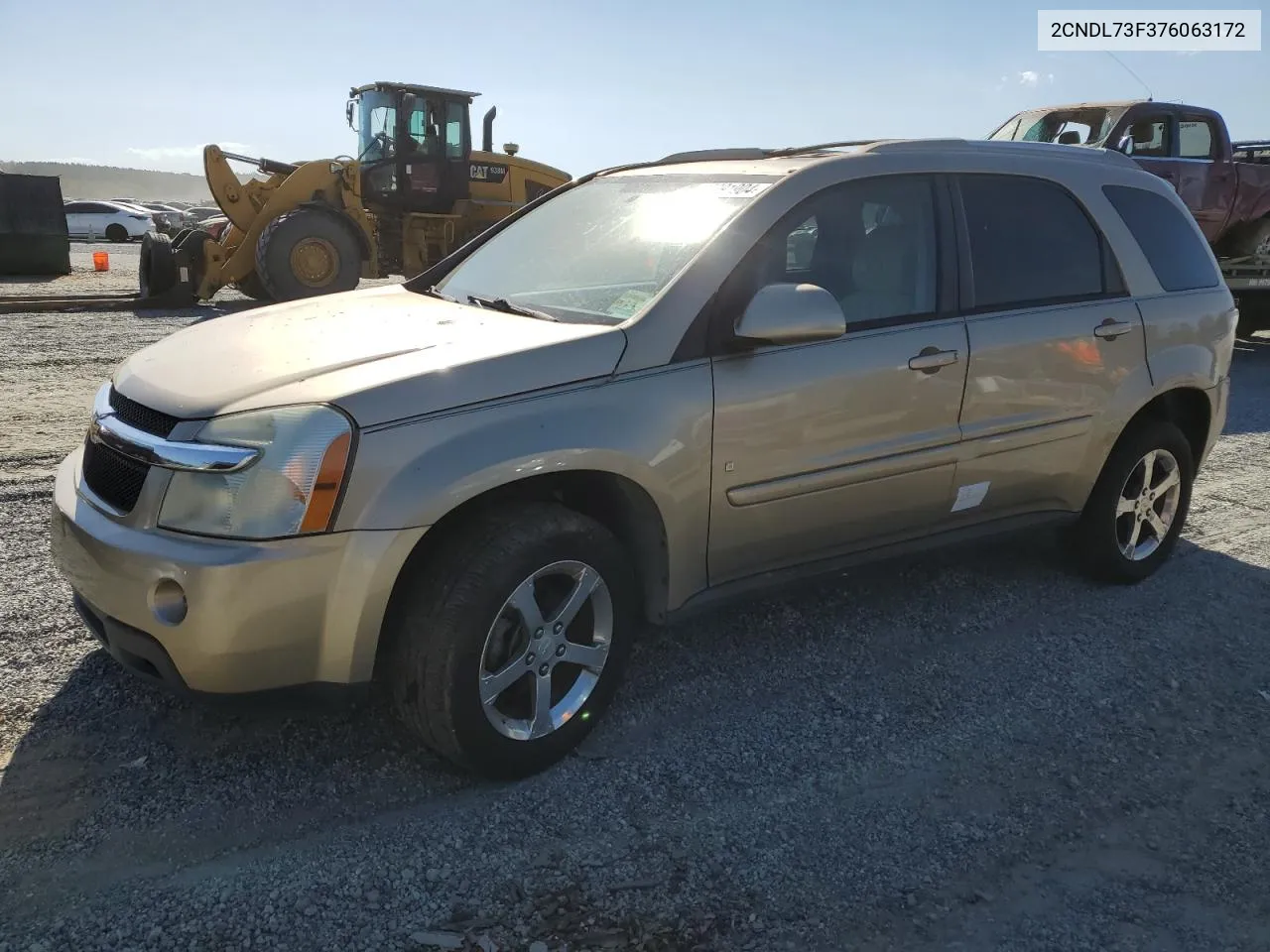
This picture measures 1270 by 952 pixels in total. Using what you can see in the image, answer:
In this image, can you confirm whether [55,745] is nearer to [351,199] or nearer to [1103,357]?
[1103,357]

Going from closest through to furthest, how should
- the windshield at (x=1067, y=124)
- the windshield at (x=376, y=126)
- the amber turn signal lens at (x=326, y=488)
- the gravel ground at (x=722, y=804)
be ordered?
the gravel ground at (x=722, y=804) < the amber turn signal lens at (x=326, y=488) < the windshield at (x=1067, y=124) < the windshield at (x=376, y=126)

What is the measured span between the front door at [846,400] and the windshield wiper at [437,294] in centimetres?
112

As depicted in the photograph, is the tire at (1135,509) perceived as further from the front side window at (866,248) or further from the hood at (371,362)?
the hood at (371,362)

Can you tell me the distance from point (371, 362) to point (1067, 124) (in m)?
10.7

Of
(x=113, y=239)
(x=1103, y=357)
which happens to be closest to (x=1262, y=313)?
→ (x=1103, y=357)

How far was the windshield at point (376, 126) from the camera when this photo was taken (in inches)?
543

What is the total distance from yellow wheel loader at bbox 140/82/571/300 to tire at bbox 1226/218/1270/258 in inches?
352

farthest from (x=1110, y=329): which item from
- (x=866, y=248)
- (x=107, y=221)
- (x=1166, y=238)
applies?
(x=107, y=221)

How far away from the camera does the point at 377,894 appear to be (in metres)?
2.46

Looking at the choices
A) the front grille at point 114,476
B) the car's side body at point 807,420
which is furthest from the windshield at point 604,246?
the front grille at point 114,476

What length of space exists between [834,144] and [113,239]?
3308 cm

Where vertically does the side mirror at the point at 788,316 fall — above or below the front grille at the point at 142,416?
above

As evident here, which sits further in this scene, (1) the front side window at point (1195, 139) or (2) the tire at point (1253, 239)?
(2) the tire at point (1253, 239)

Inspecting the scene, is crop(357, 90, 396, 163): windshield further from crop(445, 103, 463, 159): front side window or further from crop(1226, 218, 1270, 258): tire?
crop(1226, 218, 1270, 258): tire
